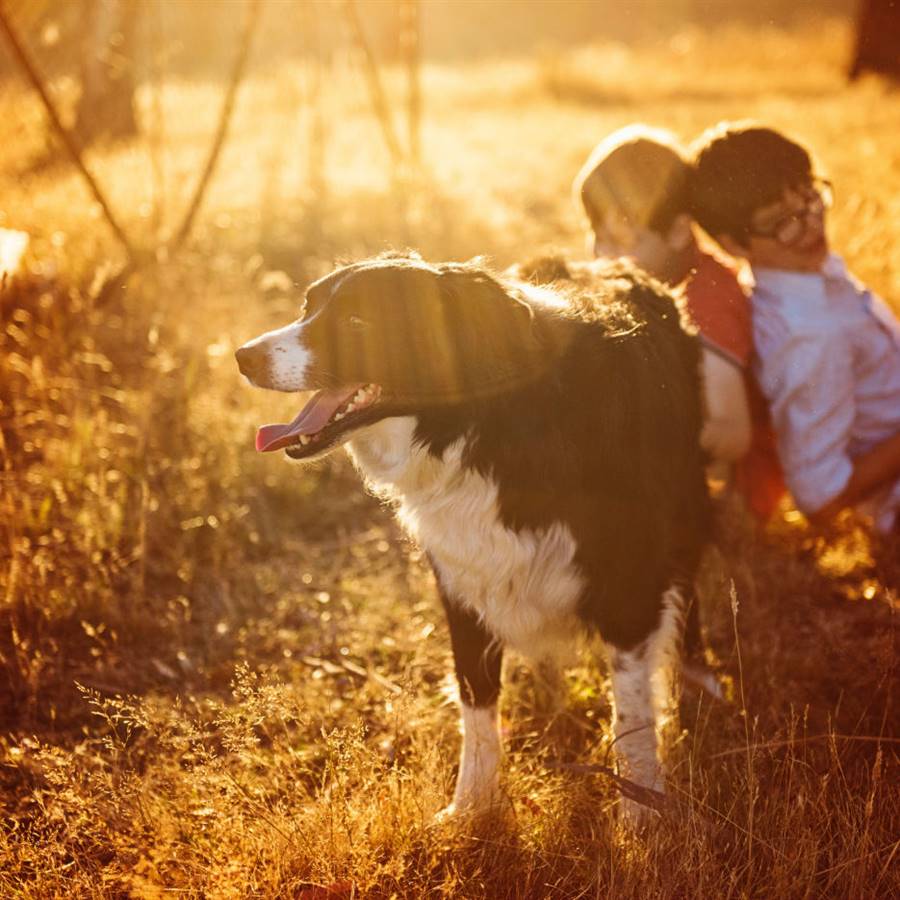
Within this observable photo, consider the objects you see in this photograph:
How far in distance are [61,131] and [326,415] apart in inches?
140

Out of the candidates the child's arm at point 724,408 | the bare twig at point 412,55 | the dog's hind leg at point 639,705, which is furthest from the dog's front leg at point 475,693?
the bare twig at point 412,55

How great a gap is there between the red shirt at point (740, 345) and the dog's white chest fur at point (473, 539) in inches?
55.1

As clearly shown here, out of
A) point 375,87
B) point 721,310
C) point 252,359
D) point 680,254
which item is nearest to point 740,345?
point 721,310

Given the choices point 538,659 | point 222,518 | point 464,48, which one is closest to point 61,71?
point 222,518

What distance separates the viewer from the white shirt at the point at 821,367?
343 centimetres

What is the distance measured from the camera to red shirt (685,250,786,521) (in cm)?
357

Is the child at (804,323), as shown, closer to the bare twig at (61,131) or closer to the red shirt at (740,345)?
the red shirt at (740,345)

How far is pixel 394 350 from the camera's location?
2.38 meters

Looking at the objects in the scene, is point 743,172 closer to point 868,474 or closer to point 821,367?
point 821,367

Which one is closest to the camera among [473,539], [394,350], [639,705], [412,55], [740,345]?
[394,350]

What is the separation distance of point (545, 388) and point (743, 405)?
4.95 feet

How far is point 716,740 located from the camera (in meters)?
2.81

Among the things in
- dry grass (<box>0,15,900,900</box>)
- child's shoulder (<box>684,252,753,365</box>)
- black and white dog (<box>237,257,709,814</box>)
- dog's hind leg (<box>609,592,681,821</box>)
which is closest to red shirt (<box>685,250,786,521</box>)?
child's shoulder (<box>684,252,753,365</box>)

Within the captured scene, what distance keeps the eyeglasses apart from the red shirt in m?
0.27
